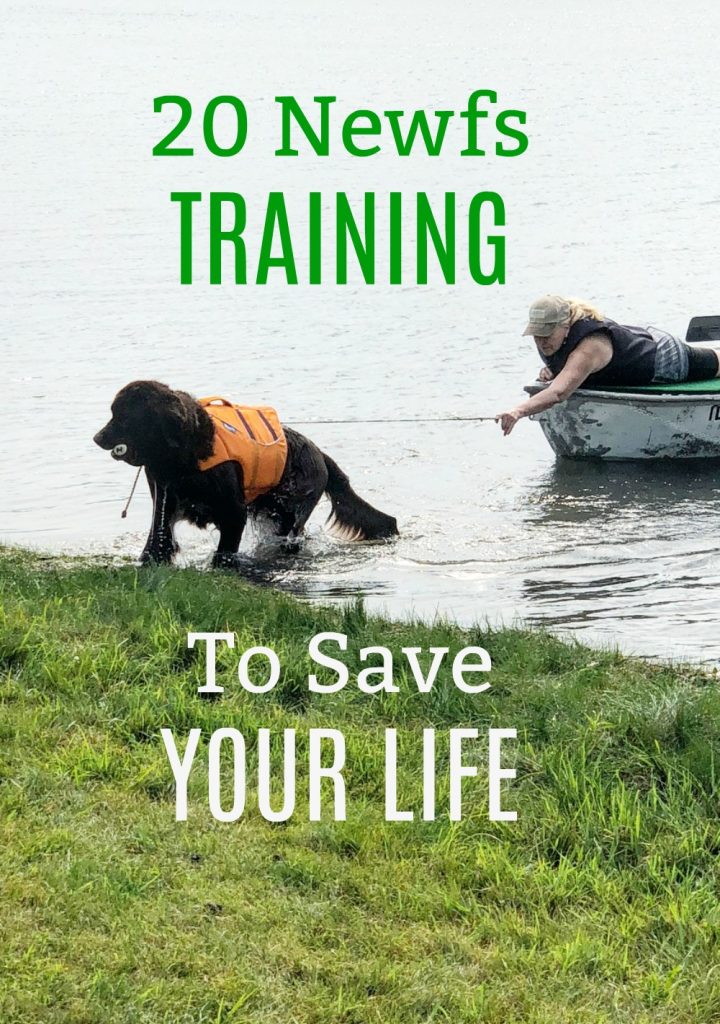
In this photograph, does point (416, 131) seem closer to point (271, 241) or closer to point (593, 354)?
point (271, 241)

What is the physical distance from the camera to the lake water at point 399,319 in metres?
9.77

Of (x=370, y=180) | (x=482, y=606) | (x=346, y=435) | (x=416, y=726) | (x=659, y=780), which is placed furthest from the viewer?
(x=370, y=180)

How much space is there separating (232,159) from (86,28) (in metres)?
28.9

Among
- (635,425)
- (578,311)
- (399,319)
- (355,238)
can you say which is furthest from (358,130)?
(578,311)

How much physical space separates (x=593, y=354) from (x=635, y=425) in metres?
1.05

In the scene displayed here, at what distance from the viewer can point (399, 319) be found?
18078mm

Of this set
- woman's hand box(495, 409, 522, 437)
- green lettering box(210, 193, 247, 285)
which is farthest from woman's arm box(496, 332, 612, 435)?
green lettering box(210, 193, 247, 285)

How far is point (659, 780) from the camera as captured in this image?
521 cm

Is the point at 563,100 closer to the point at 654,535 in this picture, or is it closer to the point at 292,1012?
the point at 654,535

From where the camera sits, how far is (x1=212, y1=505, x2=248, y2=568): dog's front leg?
30.4ft

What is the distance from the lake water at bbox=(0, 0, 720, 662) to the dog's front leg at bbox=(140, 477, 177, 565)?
2.11 feet

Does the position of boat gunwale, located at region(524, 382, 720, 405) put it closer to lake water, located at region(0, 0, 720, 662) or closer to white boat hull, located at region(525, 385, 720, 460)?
white boat hull, located at region(525, 385, 720, 460)

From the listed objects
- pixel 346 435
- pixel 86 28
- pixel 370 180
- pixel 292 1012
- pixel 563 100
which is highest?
pixel 86 28

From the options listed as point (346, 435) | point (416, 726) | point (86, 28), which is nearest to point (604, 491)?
point (346, 435)
